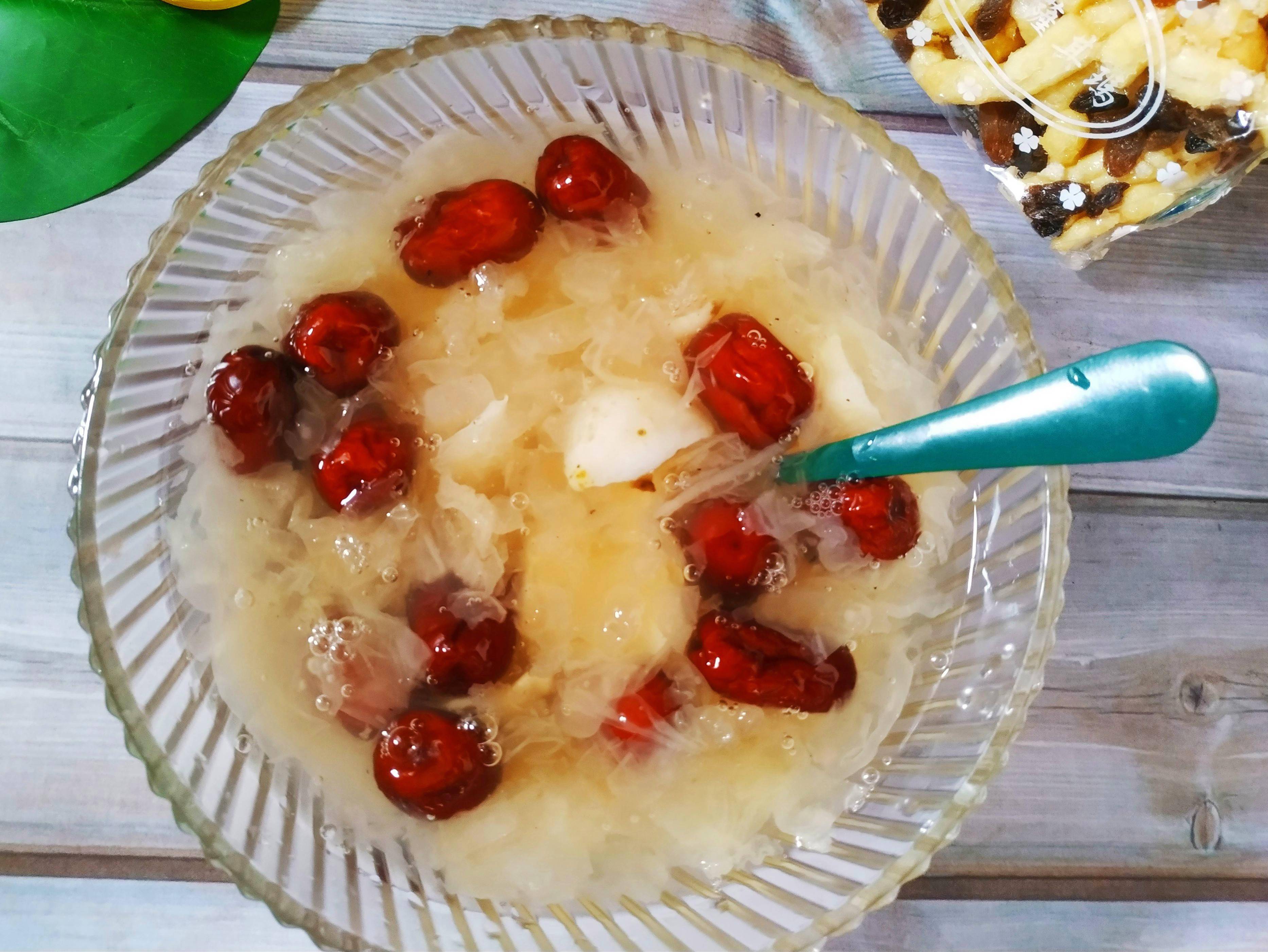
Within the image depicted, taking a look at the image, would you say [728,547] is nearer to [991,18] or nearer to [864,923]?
[864,923]

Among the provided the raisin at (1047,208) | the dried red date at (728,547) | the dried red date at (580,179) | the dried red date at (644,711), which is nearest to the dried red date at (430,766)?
the dried red date at (644,711)

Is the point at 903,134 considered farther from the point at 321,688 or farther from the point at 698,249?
the point at 321,688

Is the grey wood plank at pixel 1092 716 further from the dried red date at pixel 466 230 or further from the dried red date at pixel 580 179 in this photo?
the dried red date at pixel 580 179

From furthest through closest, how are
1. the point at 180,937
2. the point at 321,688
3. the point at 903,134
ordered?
the point at 903,134
the point at 180,937
the point at 321,688

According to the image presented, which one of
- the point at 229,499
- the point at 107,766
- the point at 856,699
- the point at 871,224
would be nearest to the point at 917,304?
the point at 871,224

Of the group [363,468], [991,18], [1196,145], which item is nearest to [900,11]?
[991,18]
